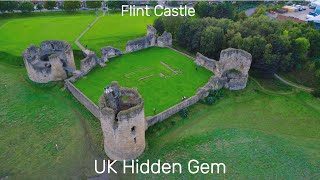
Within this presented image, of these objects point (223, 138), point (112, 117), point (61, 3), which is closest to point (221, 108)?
point (223, 138)

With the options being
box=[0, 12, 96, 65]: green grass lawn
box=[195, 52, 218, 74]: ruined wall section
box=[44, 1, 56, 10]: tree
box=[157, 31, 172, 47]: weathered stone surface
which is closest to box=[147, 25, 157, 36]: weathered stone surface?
box=[157, 31, 172, 47]: weathered stone surface

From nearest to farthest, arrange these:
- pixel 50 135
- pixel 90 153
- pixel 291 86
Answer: pixel 90 153, pixel 50 135, pixel 291 86

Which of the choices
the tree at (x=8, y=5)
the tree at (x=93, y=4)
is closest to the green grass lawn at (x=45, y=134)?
the tree at (x=8, y=5)

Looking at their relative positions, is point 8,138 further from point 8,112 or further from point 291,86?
point 291,86

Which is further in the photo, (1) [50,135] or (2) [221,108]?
(2) [221,108]

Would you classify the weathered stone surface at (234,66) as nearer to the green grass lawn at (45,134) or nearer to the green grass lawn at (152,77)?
the green grass lawn at (152,77)

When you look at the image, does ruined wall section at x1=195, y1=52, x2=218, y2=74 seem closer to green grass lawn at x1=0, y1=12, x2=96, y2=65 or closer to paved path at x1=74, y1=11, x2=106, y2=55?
paved path at x1=74, y1=11, x2=106, y2=55
